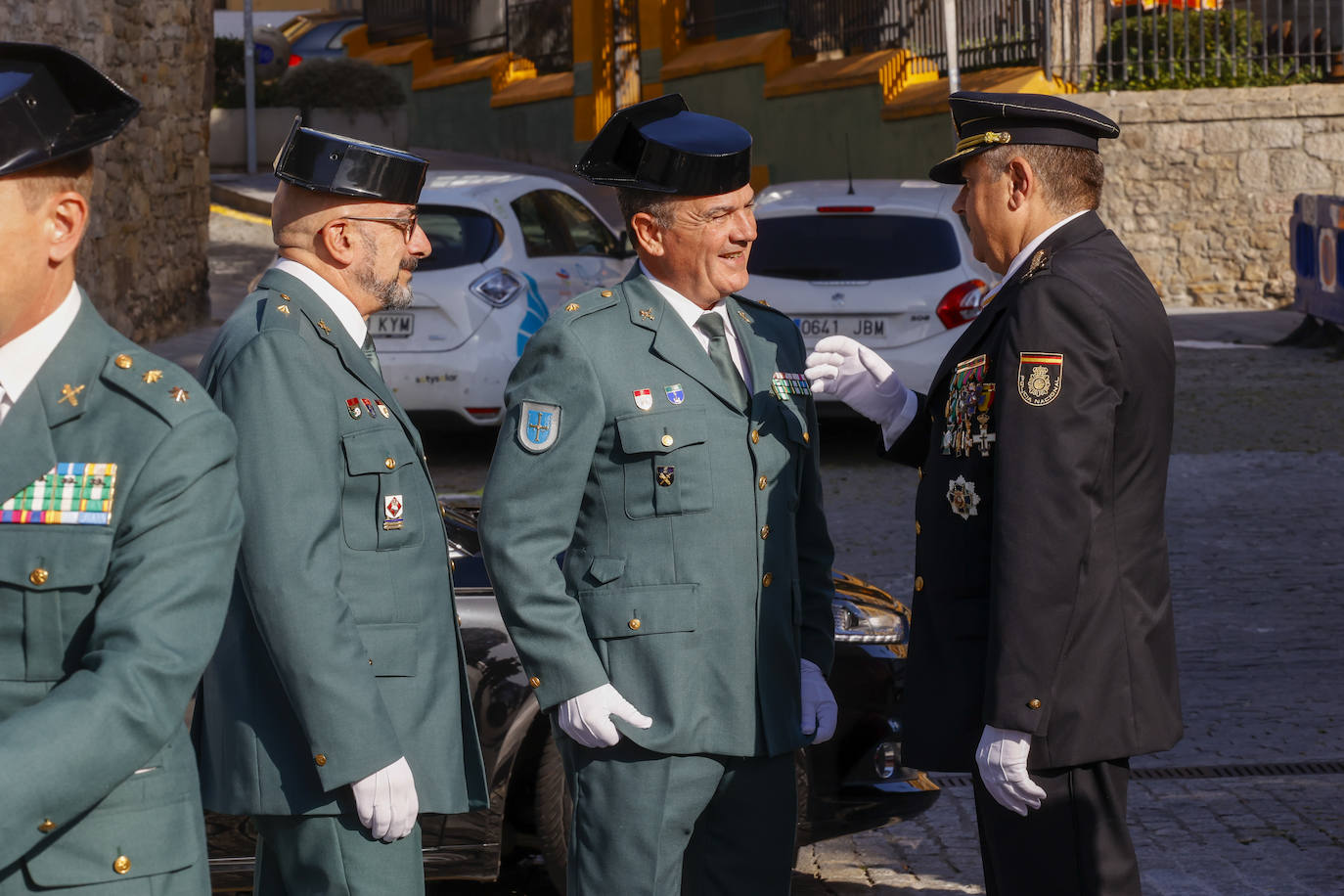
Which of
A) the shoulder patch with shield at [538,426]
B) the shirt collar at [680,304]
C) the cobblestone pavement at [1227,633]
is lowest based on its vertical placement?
the cobblestone pavement at [1227,633]

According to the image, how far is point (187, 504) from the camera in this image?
2.08 metres

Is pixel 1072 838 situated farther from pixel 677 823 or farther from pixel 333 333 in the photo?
pixel 333 333

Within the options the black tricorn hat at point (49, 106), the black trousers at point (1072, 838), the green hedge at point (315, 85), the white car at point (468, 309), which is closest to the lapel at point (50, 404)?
the black tricorn hat at point (49, 106)

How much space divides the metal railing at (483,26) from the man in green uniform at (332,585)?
87.1 feet

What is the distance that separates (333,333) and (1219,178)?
18074mm

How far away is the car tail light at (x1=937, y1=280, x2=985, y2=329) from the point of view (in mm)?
10155

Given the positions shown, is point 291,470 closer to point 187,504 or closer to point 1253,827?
point 187,504

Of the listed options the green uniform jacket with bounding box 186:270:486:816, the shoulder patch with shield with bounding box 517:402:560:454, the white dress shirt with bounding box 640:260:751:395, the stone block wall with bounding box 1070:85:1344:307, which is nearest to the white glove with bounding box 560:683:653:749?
the green uniform jacket with bounding box 186:270:486:816

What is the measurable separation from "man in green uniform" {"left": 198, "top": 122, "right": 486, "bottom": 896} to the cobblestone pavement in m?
2.13

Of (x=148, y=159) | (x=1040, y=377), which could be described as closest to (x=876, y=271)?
(x=1040, y=377)

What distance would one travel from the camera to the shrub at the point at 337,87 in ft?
92.5

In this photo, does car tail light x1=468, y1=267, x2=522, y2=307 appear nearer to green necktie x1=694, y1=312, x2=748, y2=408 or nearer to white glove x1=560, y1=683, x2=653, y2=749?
green necktie x1=694, y1=312, x2=748, y2=408

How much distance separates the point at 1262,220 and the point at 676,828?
17.9 metres

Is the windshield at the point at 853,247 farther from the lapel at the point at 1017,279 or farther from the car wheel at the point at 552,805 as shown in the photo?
the lapel at the point at 1017,279
